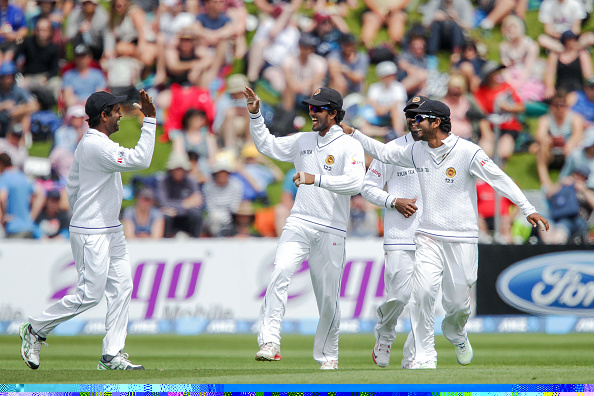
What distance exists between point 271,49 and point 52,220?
17.3ft

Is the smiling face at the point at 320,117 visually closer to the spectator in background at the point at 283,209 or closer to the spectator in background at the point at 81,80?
the spectator in background at the point at 283,209

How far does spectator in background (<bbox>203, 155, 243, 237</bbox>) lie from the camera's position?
565 inches

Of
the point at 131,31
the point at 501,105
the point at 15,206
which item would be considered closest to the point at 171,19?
the point at 131,31

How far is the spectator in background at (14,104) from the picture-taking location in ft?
52.6

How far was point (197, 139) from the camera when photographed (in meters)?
15.5

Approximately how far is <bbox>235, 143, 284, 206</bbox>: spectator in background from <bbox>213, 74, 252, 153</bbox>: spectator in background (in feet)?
0.67

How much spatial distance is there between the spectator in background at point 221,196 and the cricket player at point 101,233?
625 cm

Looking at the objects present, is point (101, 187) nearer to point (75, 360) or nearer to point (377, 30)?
point (75, 360)

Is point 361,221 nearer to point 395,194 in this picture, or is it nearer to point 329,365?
point 395,194

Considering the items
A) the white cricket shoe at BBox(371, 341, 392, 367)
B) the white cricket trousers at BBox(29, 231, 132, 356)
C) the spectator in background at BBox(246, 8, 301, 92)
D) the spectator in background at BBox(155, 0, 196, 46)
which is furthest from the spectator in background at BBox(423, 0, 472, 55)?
the white cricket trousers at BBox(29, 231, 132, 356)

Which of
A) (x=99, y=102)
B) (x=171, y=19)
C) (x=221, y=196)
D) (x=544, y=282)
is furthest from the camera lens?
(x=171, y=19)

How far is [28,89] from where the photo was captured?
54.2 ft

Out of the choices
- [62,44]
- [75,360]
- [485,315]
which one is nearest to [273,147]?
[75,360]

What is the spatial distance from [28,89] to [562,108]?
941cm
